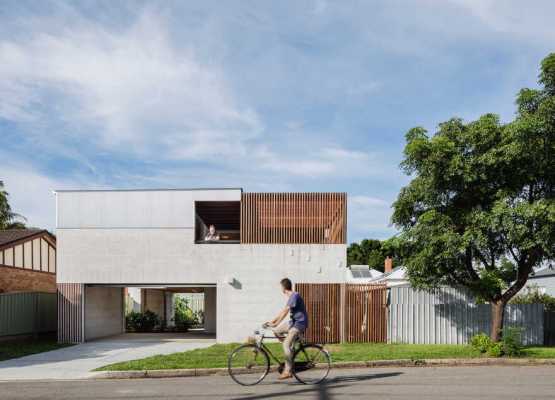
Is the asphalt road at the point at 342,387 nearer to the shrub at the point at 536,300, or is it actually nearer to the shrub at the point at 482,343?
the shrub at the point at 482,343

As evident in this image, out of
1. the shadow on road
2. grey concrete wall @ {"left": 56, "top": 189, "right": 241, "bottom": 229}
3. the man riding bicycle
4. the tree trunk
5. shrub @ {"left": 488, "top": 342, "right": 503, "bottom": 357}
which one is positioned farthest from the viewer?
grey concrete wall @ {"left": 56, "top": 189, "right": 241, "bottom": 229}

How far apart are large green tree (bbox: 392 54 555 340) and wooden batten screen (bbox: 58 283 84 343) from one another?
35.8 feet

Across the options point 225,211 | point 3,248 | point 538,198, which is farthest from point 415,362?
point 3,248

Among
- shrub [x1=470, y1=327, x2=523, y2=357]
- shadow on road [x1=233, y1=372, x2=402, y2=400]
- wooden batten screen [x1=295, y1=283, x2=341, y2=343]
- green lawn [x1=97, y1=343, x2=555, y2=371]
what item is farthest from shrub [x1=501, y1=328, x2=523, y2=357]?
wooden batten screen [x1=295, y1=283, x2=341, y2=343]

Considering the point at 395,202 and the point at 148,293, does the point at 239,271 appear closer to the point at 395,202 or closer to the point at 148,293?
the point at 395,202

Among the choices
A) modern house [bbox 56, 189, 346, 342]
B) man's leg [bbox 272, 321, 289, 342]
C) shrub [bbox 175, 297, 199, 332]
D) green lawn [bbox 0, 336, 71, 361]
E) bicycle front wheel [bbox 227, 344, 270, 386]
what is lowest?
shrub [bbox 175, 297, 199, 332]

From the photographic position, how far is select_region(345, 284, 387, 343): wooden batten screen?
18.5 metres

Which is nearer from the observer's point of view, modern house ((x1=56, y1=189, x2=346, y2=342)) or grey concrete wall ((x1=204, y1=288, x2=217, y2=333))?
modern house ((x1=56, y1=189, x2=346, y2=342))

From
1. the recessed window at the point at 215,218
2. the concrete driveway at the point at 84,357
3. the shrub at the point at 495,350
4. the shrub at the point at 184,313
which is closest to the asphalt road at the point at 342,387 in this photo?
the concrete driveway at the point at 84,357

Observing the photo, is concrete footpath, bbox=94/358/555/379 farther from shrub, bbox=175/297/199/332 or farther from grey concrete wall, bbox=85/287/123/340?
shrub, bbox=175/297/199/332

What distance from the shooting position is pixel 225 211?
2183cm

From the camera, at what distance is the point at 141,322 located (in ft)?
89.4

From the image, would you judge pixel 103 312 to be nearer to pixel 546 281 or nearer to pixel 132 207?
pixel 132 207

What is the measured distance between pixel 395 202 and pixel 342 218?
272 cm
